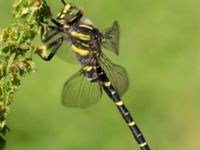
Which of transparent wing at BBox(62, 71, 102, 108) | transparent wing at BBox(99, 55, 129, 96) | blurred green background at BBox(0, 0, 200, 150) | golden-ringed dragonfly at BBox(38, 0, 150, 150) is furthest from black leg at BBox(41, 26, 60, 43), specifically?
blurred green background at BBox(0, 0, 200, 150)

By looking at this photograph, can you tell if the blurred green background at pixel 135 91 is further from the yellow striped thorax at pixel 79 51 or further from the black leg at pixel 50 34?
the black leg at pixel 50 34

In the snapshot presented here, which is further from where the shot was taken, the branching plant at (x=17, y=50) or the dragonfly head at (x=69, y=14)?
the dragonfly head at (x=69, y=14)

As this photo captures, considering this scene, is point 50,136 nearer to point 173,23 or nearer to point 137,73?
point 137,73

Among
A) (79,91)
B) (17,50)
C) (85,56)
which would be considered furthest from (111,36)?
(17,50)

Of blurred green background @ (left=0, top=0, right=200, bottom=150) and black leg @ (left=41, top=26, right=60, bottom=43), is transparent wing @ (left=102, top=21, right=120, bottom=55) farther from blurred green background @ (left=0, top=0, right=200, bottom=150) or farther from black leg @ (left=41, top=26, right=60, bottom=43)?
blurred green background @ (left=0, top=0, right=200, bottom=150)

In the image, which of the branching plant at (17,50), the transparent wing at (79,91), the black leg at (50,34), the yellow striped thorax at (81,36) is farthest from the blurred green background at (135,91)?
the branching plant at (17,50)

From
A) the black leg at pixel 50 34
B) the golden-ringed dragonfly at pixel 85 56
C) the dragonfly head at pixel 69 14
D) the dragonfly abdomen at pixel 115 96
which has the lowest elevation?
the dragonfly abdomen at pixel 115 96

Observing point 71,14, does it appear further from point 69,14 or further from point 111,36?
point 111,36
